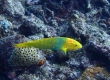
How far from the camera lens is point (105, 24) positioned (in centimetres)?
863

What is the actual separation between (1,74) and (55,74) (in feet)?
4.60

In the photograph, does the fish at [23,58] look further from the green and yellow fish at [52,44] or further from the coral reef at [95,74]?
the coral reef at [95,74]

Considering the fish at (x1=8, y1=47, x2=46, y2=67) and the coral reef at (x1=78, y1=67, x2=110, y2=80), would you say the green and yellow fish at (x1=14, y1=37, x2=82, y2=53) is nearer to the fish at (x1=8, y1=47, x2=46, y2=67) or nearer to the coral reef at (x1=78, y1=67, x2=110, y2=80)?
the fish at (x1=8, y1=47, x2=46, y2=67)

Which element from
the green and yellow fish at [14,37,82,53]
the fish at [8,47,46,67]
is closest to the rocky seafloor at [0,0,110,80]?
the fish at [8,47,46,67]

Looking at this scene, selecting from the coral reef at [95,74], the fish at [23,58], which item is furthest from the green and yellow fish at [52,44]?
the coral reef at [95,74]

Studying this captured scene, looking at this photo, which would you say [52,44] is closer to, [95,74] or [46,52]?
[46,52]

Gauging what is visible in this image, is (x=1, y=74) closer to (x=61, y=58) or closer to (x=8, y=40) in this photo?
(x=8, y=40)

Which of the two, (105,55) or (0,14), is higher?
(0,14)

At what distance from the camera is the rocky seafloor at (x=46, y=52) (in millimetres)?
5074

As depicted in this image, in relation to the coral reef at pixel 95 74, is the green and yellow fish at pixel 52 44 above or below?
above

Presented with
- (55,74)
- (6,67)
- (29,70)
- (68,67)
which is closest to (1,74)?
(6,67)

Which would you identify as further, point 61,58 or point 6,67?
point 61,58

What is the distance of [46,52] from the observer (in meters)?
5.81

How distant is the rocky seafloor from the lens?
5074mm
